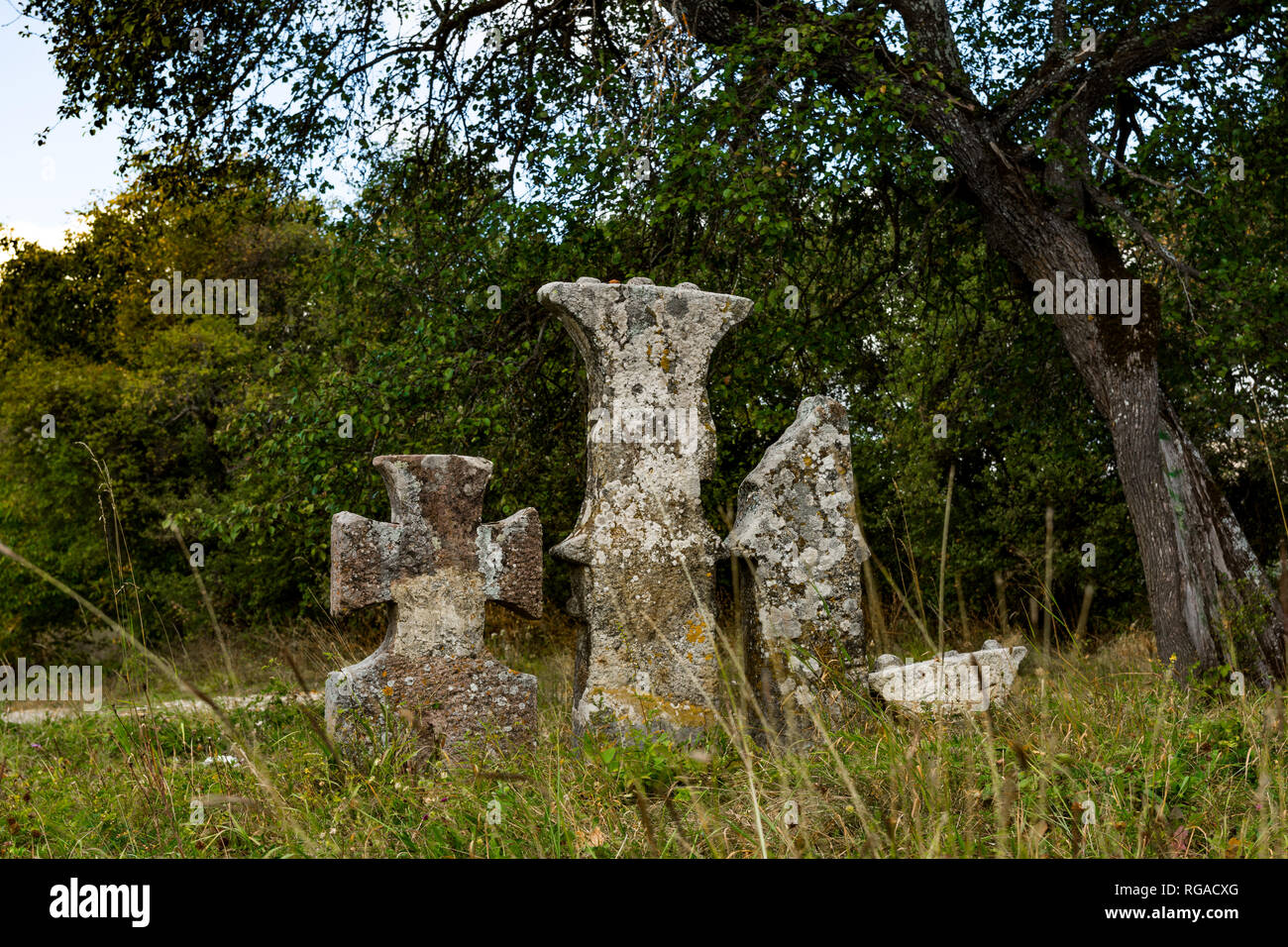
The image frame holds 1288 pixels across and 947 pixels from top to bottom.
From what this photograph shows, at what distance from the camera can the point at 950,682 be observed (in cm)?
442

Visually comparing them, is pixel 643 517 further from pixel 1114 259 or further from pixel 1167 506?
pixel 1114 259

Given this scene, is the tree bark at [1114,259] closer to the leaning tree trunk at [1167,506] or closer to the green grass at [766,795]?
the leaning tree trunk at [1167,506]

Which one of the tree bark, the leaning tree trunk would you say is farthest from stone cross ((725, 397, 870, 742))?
the leaning tree trunk

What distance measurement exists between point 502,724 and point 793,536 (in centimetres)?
160

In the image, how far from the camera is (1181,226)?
7773 millimetres

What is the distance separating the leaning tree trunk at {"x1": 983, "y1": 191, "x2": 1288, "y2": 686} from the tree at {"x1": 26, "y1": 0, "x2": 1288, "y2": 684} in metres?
0.01

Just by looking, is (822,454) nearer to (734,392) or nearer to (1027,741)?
(1027,741)

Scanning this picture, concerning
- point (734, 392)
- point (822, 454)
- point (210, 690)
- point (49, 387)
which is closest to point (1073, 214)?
point (734, 392)

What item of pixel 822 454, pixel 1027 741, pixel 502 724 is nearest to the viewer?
pixel 1027 741

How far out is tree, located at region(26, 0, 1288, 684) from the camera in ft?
22.1

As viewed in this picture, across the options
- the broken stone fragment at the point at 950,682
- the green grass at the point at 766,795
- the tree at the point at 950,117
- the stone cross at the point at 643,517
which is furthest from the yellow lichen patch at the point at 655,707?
the tree at the point at 950,117

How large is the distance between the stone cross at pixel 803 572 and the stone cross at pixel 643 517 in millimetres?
224

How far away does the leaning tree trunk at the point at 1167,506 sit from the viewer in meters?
6.71

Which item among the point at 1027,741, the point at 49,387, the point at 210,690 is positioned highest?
the point at 49,387
